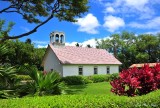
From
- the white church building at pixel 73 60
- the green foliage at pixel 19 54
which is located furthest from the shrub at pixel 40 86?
the green foliage at pixel 19 54

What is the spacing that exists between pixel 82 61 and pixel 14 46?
17.0 m

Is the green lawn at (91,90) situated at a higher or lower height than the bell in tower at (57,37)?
lower

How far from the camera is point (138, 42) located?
74.1m

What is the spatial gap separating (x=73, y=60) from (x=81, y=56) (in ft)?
7.95

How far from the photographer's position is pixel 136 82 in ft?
32.6

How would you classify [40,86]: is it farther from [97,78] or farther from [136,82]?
[97,78]

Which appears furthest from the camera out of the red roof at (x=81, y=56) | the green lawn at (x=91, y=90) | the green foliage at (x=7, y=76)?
the red roof at (x=81, y=56)

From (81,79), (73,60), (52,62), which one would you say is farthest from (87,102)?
(52,62)

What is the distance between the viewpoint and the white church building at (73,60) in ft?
123

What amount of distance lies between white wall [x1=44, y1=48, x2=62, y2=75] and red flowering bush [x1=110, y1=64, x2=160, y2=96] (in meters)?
27.2

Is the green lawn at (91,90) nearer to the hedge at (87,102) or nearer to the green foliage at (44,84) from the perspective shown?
the green foliage at (44,84)

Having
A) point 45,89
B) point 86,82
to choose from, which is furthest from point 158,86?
point 86,82

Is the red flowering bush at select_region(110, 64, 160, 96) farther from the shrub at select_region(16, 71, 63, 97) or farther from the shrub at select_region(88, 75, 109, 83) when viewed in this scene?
the shrub at select_region(88, 75, 109, 83)

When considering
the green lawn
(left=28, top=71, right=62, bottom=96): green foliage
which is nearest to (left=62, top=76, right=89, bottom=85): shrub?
the green lawn
